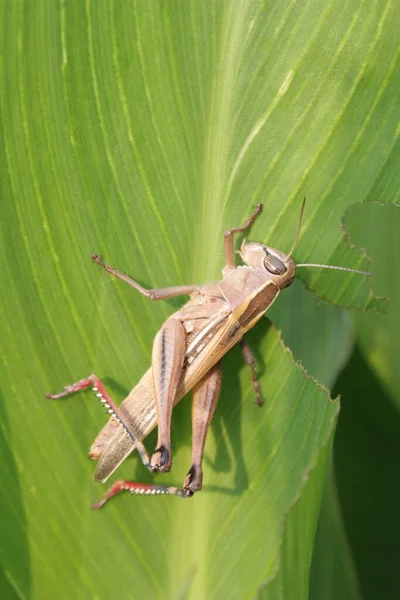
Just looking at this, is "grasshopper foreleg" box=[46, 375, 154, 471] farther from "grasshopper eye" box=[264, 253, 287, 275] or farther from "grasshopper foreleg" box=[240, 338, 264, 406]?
"grasshopper eye" box=[264, 253, 287, 275]

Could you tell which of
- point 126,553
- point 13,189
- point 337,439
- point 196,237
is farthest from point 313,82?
point 126,553

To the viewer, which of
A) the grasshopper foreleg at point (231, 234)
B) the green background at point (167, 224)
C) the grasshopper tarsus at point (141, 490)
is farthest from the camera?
the grasshopper foreleg at point (231, 234)

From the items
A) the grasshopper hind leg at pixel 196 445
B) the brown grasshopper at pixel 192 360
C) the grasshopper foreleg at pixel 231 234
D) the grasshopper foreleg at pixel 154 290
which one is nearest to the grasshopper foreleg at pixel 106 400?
the brown grasshopper at pixel 192 360

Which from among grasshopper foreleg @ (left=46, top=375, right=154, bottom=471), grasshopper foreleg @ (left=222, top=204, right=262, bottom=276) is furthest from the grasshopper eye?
grasshopper foreleg @ (left=46, top=375, right=154, bottom=471)

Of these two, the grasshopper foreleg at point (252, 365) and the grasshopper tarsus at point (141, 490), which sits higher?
the grasshopper foreleg at point (252, 365)

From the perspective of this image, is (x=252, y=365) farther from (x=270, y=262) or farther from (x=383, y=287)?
(x=383, y=287)

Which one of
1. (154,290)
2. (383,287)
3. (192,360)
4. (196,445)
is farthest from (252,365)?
(383,287)

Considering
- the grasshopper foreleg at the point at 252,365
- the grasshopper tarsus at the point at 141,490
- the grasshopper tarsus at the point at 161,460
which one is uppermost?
the grasshopper foreleg at the point at 252,365

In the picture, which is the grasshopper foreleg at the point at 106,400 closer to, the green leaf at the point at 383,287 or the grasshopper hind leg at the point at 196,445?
the grasshopper hind leg at the point at 196,445
